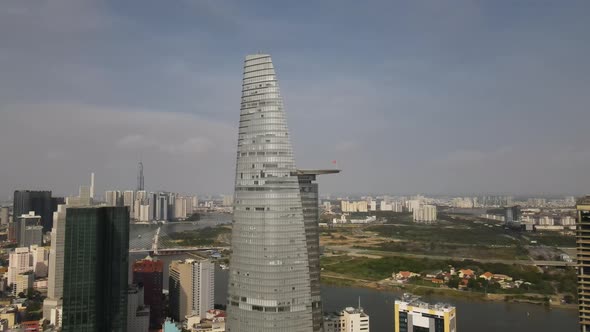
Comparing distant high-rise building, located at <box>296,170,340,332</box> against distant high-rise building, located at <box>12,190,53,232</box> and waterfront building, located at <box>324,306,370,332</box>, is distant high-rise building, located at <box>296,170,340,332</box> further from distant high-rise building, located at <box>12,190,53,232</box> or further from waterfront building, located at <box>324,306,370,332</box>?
distant high-rise building, located at <box>12,190,53,232</box>

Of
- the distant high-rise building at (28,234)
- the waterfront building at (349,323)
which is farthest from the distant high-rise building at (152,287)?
the distant high-rise building at (28,234)

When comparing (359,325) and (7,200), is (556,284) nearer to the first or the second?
(359,325)

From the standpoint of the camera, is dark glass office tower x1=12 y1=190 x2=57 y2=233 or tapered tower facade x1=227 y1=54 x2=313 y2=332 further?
dark glass office tower x1=12 y1=190 x2=57 y2=233

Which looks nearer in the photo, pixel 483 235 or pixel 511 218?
pixel 483 235

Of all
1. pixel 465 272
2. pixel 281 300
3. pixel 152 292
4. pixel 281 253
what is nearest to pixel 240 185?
pixel 281 253

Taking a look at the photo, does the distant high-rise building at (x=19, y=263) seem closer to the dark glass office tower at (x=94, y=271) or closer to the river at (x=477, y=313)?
the river at (x=477, y=313)

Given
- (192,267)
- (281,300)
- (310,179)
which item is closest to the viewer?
(281,300)

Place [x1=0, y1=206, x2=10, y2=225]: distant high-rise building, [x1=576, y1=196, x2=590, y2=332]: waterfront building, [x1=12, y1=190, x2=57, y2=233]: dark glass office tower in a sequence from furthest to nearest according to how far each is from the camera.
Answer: [x1=0, y1=206, x2=10, y2=225]: distant high-rise building → [x1=12, y1=190, x2=57, y2=233]: dark glass office tower → [x1=576, y1=196, x2=590, y2=332]: waterfront building

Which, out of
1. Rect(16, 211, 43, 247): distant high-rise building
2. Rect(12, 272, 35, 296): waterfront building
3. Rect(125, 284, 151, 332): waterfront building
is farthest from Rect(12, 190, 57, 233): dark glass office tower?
Rect(125, 284, 151, 332): waterfront building
